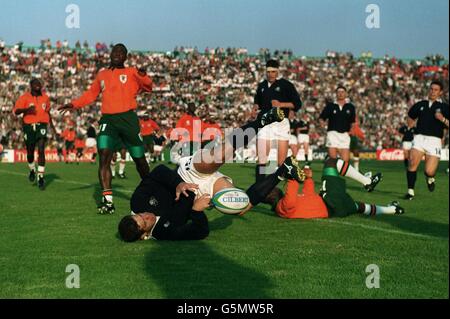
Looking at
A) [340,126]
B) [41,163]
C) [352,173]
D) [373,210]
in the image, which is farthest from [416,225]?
[41,163]

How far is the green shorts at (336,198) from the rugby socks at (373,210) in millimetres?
124

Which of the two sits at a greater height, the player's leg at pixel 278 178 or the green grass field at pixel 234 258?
the player's leg at pixel 278 178

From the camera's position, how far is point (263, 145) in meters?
11.9

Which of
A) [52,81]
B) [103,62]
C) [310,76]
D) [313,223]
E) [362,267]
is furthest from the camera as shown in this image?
[310,76]

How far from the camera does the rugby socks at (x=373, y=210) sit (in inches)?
399

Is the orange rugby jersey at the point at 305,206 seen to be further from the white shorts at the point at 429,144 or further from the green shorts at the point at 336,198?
the white shorts at the point at 429,144

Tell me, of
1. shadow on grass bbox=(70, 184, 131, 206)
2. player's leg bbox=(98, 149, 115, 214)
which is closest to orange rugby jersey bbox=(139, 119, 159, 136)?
shadow on grass bbox=(70, 184, 131, 206)

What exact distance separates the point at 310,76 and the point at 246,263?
4656 cm

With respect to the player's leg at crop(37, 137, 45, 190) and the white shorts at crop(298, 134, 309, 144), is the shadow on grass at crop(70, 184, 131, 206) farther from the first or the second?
the white shorts at crop(298, 134, 309, 144)

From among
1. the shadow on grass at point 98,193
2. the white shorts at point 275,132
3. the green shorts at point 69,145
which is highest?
the white shorts at point 275,132

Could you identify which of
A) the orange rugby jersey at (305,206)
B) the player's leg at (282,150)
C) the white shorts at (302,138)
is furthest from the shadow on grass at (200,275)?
the white shorts at (302,138)

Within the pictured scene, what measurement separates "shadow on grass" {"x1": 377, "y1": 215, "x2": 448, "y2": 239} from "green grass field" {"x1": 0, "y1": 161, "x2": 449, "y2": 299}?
2 cm
